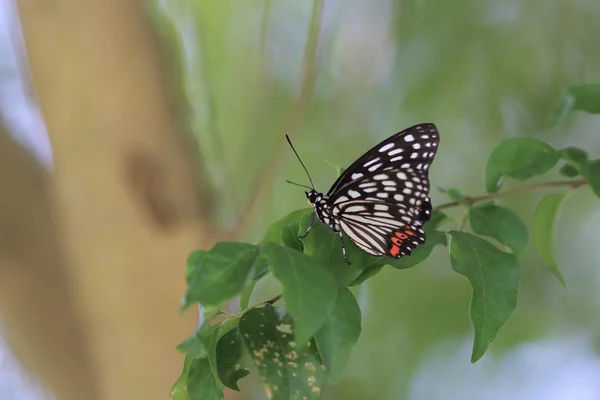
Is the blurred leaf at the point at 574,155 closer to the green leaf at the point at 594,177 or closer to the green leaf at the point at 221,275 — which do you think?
the green leaf at the point at 594,177

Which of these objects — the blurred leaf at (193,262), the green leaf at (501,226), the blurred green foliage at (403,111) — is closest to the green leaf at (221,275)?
the blurred leaf at (193,262)

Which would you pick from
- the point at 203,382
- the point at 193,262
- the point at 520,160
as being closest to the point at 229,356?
the point at 203,382

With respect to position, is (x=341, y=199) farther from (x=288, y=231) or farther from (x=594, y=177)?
(x=594, y=177)

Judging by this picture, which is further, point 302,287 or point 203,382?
point 203,382

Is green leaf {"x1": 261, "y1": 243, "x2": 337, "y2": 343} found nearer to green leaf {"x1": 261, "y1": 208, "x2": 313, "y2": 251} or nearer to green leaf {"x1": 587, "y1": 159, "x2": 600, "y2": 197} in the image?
green leaf {"x1": 261, "y1": 208, "x2": 313, "y2": 251}

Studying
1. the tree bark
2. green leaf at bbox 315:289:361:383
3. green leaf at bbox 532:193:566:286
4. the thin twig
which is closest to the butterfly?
green leaf at bbox 315:289:361:383

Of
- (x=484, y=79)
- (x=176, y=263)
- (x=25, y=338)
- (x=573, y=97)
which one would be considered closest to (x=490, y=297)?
(x=573, y=97)
